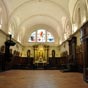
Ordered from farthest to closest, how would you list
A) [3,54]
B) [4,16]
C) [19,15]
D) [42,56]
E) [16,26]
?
[42,56]
[16,26]
[19,15]
[4,16]
[3,54]

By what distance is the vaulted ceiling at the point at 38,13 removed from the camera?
719 inches

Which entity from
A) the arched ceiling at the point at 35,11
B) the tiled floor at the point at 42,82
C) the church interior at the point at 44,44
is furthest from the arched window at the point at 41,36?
the tiled floor at the point at 42,82

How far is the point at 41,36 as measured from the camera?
30531 millimetres

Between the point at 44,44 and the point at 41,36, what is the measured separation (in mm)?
1786

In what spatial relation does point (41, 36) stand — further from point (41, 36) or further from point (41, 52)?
point (41, 52)

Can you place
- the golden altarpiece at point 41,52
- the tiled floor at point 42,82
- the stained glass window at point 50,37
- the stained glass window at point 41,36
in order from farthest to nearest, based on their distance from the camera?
the stained glass window at point 41,36
the stained glass window at point 50,37
the golden altarpiece at point 41,52
the tiled floor at point 42,82

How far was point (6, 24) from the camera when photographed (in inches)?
745

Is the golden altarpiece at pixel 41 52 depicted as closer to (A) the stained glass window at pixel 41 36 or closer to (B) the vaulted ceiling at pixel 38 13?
(A) the stained glass window at pixel 41 36

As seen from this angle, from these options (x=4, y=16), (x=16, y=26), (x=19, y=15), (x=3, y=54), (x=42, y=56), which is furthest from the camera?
(x=42, y=56)

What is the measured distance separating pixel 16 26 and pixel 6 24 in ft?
17.5

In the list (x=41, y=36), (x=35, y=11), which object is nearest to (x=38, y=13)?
(x=35, y=11)

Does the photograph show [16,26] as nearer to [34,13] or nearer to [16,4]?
[34,13]

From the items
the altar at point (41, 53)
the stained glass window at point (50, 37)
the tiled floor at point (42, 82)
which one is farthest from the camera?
the stained glass window at point (50, 37)

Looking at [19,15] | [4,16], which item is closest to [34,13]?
[19,15]
